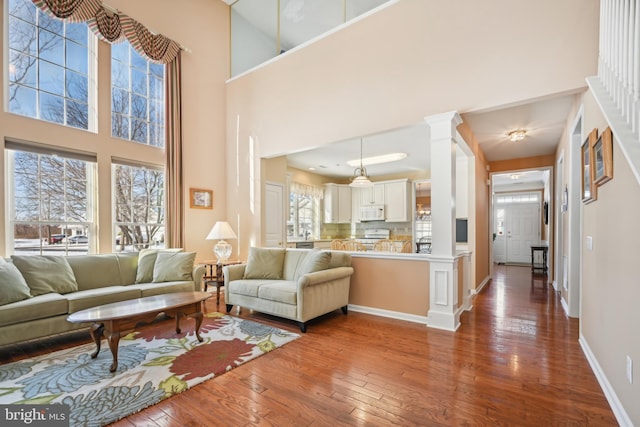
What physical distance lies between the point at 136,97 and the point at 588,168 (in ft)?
19.5

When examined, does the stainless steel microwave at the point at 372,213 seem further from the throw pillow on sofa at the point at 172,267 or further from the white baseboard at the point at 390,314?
the throw pillow on sofa at the point at 172,267

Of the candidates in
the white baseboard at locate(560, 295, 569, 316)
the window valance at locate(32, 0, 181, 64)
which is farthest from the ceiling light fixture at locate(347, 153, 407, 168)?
the window valance at locate(32, 0, 181, 64)

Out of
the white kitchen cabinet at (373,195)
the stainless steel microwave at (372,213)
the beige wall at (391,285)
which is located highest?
the white kitchen cabinet at (373,195)

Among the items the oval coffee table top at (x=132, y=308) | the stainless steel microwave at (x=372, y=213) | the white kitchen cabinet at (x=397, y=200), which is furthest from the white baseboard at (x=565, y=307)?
the stainless steel microwave at (x=372, y=213)

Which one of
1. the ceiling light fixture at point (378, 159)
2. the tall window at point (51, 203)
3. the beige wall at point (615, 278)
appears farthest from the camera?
the ceiling light fixture at point (378, 159)

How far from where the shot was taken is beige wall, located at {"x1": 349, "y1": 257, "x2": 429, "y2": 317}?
3811 mm

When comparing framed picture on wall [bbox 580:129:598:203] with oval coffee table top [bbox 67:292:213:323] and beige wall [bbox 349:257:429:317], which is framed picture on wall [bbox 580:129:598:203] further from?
oval coffee table top [bbox 67:292:213:323]

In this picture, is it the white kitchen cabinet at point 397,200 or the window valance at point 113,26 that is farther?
the white kitchen cabinet at point 397,200

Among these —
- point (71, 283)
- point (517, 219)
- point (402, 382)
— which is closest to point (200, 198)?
point (71, 283)

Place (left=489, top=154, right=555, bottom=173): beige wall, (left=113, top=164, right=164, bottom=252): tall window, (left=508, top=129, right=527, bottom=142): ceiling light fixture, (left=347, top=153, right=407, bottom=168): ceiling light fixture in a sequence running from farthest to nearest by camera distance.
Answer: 1. (left=347, top=153, right=407, bottom=168): ceiling light fixture
2. (left=489, top=154, right=555, bottom=173): beige wall
3. (left=508, top=129, right=527, bottom=142): ceiling light fixture
4. (left=113, top=164, right=164, bottom=252): tall window

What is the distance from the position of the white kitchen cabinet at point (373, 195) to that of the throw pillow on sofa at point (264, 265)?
17.4 ft

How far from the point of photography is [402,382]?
2.35 meters

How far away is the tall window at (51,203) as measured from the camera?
373cm

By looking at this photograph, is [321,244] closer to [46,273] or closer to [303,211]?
[303,211]
